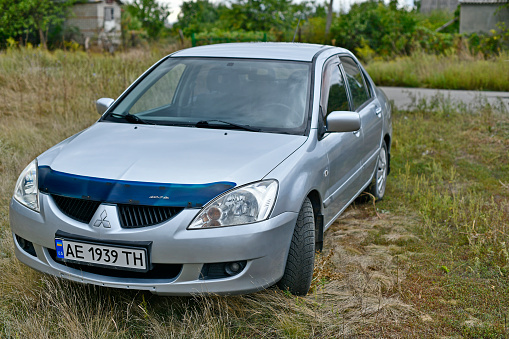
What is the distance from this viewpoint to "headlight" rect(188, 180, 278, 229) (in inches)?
116

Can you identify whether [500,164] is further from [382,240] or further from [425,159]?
[382,240]

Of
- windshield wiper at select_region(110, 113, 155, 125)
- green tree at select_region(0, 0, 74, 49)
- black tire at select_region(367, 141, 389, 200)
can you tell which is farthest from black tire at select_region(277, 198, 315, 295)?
green tree at select_region(0, 0, 74, 49)

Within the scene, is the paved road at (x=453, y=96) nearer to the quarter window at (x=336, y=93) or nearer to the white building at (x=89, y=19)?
the quarter window at (x=336, y=93)

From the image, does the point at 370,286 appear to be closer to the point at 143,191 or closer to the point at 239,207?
the point at 239,207

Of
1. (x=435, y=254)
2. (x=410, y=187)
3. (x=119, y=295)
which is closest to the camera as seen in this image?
(x=119, y=295)

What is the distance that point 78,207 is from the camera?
10.2 feet

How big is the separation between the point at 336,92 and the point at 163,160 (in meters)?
1.75

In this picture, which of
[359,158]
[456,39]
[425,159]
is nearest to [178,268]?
[359,158]

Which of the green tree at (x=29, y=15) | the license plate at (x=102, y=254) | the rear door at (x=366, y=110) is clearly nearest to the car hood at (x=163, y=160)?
the license plate at (x=102, y=254)

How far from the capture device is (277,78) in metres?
4.22

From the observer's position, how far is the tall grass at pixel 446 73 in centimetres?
1388

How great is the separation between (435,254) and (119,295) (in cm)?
232

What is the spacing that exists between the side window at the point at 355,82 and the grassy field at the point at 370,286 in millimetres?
1039

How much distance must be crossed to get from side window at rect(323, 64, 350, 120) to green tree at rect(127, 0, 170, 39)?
37.6 metres
